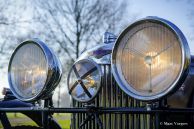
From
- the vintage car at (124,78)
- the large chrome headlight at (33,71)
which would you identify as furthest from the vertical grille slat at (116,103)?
the large chrome headlight at (33,71)

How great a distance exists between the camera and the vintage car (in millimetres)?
2223

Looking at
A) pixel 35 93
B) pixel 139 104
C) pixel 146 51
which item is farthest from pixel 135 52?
pixel 35 93

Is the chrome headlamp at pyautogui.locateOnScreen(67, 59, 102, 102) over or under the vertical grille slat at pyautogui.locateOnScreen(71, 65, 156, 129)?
over

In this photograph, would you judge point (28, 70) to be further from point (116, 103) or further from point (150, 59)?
point (150, 59)

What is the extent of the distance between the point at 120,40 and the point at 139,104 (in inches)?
25.3

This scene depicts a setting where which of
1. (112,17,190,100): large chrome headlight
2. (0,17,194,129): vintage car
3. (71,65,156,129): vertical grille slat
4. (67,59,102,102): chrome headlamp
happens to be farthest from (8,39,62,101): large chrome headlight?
(112,17,190,100): large chrome headlight

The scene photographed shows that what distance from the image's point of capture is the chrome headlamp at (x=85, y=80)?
2783mm

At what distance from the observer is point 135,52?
94.2 inches

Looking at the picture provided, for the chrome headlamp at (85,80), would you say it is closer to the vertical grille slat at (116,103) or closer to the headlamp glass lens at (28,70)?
the vertical grille slat at (116,103)

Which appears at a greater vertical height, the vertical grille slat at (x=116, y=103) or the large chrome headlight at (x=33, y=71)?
the large chrome headlight at (x=33, y=71)

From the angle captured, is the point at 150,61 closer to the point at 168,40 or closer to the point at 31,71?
the point at 168,40

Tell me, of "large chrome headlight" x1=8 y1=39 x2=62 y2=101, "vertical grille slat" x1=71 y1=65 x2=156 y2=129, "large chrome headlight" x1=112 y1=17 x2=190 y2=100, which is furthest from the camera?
"vertical grille slat" x1=71 y1=65 x2=156 y2=129

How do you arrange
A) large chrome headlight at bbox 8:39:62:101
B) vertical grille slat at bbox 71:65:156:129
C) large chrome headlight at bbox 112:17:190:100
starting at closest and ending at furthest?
large chrome headlight at bbox 112:17:190:100 < large chrome headlight at bbox 8:39:62:101 < vertical grille slat at bbox 71:65:156:129

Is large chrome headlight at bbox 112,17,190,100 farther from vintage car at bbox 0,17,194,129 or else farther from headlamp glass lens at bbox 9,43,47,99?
headlamp glass lens at bbox 9,43,47,99
